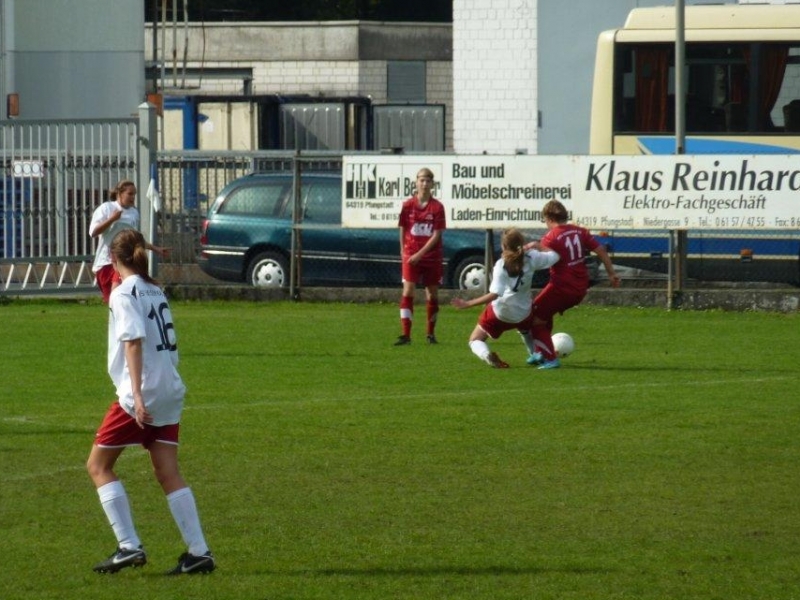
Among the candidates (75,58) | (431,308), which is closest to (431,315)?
(431,308)

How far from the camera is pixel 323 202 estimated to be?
23.0 metres

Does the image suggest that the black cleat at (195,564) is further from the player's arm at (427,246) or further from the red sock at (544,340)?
the player's arm at (427,246)

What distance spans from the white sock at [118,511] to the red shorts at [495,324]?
7.73m

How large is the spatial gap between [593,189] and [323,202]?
3.81 m

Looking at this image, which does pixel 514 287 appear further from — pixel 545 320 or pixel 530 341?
pixel 530 341

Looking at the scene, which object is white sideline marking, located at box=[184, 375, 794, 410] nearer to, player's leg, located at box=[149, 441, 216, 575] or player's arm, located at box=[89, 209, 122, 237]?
player's arm, located at box=[89, 209, 122, 237]

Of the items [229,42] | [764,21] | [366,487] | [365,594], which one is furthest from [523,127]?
[365,594]

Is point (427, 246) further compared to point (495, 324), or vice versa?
point (427, 246)

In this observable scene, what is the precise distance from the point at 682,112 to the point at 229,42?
81.7ft

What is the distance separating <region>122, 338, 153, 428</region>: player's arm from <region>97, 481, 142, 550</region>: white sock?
1.17 feet

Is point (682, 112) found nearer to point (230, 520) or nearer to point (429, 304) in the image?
point (429, 304)

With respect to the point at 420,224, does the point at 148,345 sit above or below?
below

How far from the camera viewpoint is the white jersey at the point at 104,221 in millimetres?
16406

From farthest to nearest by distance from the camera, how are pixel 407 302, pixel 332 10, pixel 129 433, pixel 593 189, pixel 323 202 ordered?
1. pixel 332 10
2. pixel 323 202
3. pixel 593 189
4. pixel 407 302
5. pixel 129 433
